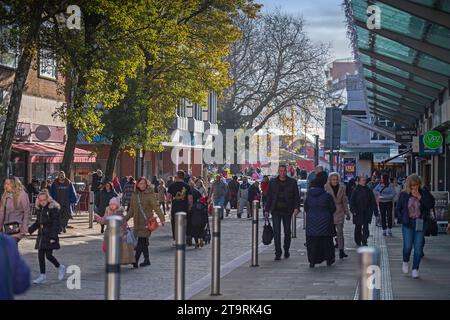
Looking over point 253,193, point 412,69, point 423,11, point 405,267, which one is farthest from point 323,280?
point 253,193

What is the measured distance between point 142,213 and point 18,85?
27.2 ft

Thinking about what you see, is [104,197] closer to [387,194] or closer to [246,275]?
[387,194]

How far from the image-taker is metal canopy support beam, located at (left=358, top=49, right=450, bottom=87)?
1060 inches

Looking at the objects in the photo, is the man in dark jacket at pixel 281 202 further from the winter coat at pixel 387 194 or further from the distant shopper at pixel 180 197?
the winter coat at pixel 387 194

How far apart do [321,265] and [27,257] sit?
5.73 metres

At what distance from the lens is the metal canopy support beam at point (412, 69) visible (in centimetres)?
2692

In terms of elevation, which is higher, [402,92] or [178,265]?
[402,92]

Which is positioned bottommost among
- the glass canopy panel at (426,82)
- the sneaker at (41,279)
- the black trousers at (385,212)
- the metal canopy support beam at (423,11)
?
the sneaker at (41,279)

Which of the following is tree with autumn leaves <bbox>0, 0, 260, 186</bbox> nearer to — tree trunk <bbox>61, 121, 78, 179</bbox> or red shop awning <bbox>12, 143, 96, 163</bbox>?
tree trunk <bbox>61, 121, 78, 179</bbox>

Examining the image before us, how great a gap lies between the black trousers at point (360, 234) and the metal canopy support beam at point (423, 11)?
4881mm

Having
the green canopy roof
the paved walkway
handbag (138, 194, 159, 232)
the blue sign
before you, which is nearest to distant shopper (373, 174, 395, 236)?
the blue sign

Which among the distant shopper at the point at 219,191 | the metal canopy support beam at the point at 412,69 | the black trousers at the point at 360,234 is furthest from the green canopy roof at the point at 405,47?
the distant shopper at the point at 219,191

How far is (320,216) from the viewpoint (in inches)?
667

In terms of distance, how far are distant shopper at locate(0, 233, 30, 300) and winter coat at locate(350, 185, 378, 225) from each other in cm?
1578
